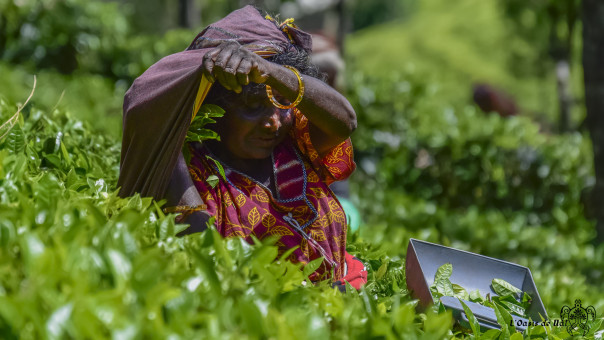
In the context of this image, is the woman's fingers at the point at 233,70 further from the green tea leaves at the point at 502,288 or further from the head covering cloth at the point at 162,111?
the green tea leaves at the point at 502,288

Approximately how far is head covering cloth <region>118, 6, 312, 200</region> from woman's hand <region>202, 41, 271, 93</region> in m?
0.06

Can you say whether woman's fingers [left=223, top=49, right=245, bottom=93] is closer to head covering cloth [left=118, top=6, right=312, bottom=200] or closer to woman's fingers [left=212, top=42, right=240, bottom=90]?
woman's fingers [left=212, top=42, right=240, bottom=90]

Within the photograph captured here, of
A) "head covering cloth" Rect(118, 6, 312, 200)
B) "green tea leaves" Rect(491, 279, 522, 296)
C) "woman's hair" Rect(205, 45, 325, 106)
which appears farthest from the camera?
"green tea leaves" Rect(491, 279, 522, 296)

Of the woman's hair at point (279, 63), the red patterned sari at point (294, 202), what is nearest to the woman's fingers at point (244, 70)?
the woman's hair at point (279, 63)

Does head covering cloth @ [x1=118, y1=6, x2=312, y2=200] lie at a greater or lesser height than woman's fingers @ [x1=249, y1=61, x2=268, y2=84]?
lesser

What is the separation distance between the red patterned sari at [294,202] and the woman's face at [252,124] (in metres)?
0.09

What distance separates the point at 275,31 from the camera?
2.89m

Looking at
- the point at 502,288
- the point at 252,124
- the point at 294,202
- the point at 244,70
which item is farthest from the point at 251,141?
the point at 502,288

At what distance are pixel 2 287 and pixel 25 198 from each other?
410mm

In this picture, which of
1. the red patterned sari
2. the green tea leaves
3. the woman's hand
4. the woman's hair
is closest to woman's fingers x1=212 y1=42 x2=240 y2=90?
the woman's hand

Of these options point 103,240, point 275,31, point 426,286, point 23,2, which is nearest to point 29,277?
point 103,240

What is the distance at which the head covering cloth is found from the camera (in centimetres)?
251

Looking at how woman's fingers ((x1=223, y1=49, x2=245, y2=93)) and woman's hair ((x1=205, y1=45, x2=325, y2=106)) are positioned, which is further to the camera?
woman's hair ((x1=205, y1=45, x2=325, y2=106))

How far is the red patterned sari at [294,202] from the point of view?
280cm
